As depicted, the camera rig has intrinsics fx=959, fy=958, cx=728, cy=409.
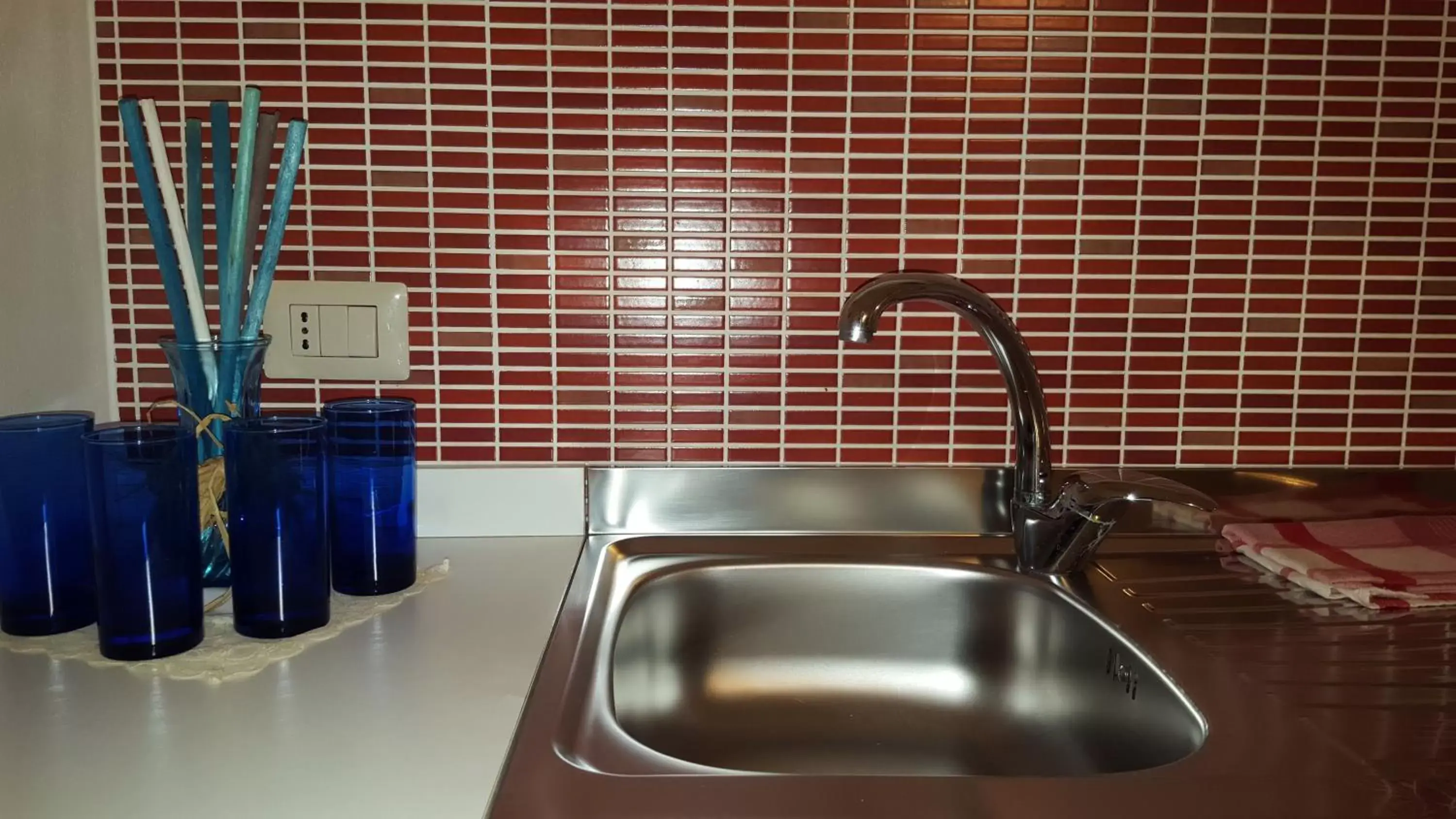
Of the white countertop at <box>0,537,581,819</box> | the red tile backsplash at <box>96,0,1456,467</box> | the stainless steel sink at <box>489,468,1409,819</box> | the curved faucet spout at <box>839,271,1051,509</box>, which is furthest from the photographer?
the red tile backsplash at <box>96,0,1456,467</box>

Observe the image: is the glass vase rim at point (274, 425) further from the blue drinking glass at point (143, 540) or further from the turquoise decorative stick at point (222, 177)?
the turquoise decorative stick at point (222, 177)

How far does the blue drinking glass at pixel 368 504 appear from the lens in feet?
2.69

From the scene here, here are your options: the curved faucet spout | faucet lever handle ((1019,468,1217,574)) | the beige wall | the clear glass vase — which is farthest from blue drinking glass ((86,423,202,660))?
faucet lever handle ((1019,468,1217,574))

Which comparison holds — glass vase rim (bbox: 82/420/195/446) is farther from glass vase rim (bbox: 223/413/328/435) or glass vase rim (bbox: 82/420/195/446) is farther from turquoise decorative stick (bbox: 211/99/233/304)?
turquoise decorative stick (bbox: 211/99/233/304)

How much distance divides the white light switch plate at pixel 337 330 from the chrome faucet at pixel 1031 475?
447 millimetres

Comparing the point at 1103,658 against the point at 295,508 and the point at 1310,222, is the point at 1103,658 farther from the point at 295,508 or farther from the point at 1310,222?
the point at 295,508

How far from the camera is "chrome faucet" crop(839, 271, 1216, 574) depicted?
810mm

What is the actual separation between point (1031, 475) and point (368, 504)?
595 mm

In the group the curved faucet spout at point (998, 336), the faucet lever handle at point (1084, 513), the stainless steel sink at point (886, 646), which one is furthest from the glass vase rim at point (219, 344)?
the faucet lever handle at point (1084, 513)

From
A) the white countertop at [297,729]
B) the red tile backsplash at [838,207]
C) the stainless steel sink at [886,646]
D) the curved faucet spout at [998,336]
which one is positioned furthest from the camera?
the red tile backsplash at [838,207]

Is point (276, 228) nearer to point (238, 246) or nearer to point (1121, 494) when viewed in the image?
point (238, 246)

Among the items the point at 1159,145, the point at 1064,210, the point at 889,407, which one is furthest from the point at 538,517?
the point at 1159,145

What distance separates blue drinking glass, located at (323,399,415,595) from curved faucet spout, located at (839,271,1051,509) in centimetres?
41

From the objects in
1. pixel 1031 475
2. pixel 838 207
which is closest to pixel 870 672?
pixel 1031 475
